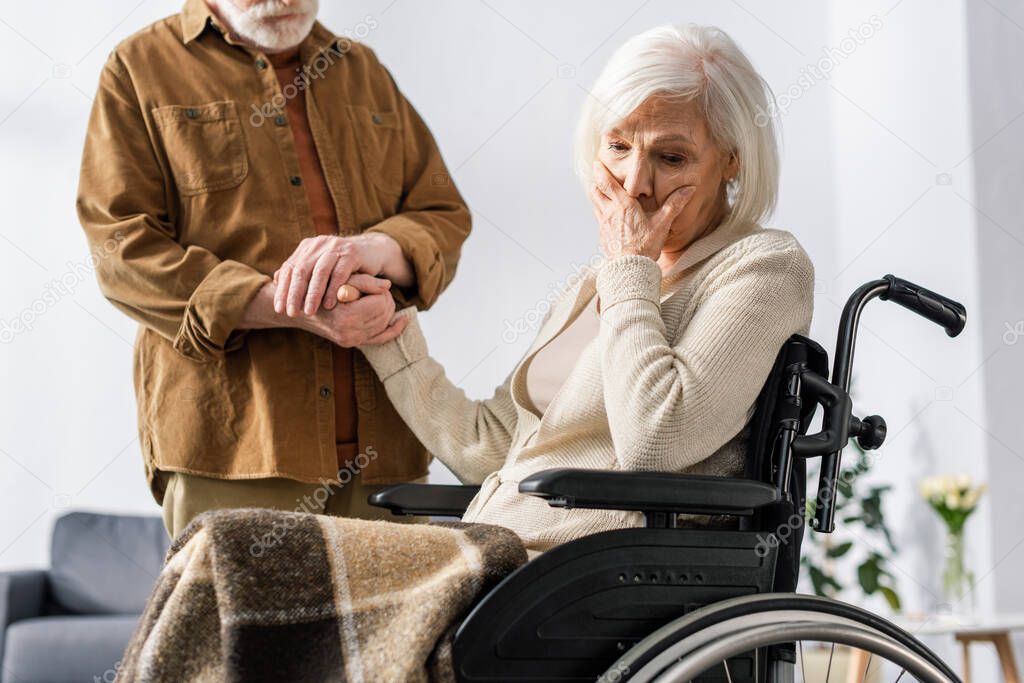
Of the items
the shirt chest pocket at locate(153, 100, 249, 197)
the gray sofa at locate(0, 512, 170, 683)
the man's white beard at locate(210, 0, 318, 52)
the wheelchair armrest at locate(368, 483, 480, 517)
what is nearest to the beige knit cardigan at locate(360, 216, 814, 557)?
the wheelchair armrest at locate(368, 483, 480, 517)

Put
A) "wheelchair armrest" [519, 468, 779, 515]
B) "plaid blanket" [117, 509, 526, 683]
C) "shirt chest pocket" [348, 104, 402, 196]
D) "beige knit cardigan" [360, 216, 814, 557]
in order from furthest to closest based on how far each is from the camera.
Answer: "shirt chest pocket" [348, 104, 402, 196] < "beige knit cardigan" [360, 216, 814, 557] < "wheelchair armrest" [519, 468, 779, 515] < "plaid blanket" [117, 509, 526, 683]

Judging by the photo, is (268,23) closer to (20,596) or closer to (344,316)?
(344,316)

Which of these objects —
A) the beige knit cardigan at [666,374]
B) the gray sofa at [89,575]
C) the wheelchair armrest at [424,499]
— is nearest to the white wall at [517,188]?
the gray sofa at [89,575]

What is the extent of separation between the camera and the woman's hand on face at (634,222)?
1516 mm

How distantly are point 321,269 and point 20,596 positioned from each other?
289 centimetres

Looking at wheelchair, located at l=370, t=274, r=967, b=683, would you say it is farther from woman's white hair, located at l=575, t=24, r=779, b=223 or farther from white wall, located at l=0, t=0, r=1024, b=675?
white wall, located at l=0, t=0, r=1024, b=675

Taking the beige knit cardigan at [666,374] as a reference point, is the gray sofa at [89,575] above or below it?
below

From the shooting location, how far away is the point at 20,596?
3957 millimetres

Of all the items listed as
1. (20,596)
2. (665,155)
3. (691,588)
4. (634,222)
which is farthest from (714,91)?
(20,596)

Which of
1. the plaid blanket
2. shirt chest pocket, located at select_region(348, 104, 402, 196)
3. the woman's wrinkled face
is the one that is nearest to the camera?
the plaid blanket

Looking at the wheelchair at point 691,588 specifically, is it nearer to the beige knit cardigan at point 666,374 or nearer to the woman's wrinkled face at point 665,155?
the beige knit cardigan at point 666,374

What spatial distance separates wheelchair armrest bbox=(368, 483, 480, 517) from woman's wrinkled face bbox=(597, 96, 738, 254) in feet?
1.66

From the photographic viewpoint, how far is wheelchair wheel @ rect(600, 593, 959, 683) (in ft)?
3.69

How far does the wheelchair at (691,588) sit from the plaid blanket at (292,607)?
0.16ft
